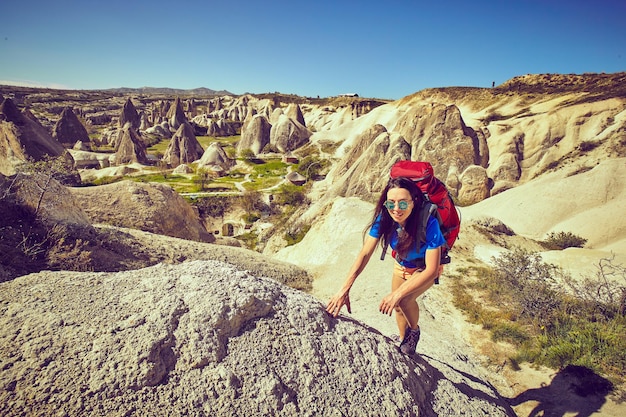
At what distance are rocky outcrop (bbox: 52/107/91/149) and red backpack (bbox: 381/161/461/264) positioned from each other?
54283 millimetres

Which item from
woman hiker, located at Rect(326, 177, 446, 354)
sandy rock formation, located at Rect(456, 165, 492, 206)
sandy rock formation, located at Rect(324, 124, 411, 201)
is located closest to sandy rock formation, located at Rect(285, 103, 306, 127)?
sandy rock formation, located at Rect(456, 165, 492, 206)

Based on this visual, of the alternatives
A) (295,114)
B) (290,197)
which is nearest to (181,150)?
(290,197)

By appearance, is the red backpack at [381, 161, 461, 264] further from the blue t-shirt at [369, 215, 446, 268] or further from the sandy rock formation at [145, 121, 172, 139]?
the sandy rock formation at [145, 121, 172, 139]

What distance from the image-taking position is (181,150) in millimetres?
41156

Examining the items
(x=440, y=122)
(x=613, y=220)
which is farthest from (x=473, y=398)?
(x=440, y=122)

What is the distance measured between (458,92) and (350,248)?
1888 inches

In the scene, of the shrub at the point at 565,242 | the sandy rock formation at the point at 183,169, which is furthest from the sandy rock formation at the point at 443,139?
the sandy rock formation at the point at 183,169

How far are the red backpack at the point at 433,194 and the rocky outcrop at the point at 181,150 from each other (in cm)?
4149

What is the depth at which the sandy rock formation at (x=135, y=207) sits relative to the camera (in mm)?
11413

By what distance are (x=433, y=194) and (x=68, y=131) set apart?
5711 cm

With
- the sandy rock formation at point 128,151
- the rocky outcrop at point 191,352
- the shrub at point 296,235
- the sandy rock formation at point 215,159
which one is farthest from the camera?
the sandy rock formation at point 128,151

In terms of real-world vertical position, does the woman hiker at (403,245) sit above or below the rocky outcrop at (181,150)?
above

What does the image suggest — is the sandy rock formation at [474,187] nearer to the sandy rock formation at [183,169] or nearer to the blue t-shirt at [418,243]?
the blue t-shirt at [418,243]

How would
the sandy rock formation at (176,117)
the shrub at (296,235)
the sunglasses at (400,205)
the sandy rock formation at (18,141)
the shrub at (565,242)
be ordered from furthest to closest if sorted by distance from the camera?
the sandy rock formation at (176,117) < the sandy rock formation at (18,141) < the shrub at (296,235) < the shrub at (565,242) < the sunglasses at (400,205)
